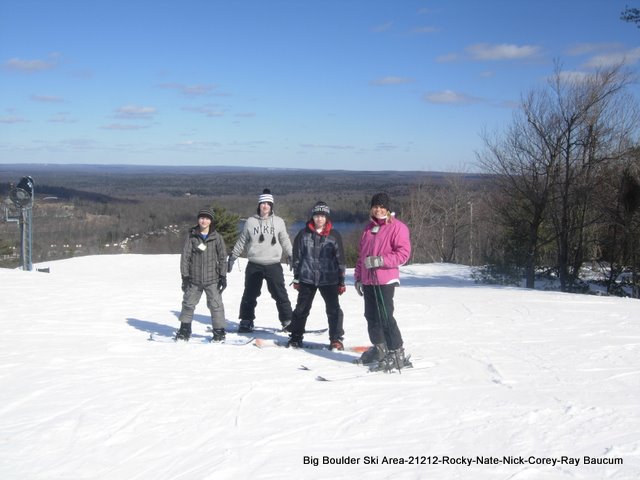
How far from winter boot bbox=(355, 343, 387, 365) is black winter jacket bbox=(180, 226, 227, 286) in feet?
7.01

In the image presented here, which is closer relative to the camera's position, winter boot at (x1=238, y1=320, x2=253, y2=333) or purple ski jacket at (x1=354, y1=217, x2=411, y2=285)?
purple ski jacket at (x1=354, y1=217, x2=411, y2=285)

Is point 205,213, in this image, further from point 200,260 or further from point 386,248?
point 386,248

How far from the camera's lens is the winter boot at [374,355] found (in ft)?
20.0

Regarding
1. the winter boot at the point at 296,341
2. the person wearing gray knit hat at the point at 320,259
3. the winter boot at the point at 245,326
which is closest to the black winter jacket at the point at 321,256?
the person wearing gray knit hat at the point at 320,259

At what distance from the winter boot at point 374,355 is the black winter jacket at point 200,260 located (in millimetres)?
2138

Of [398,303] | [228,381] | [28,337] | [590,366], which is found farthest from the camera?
[398,303]

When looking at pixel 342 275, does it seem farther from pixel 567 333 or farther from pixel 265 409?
pixel 567 333

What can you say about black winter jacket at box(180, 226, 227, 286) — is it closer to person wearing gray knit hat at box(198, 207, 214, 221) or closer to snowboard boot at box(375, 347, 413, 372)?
person wearing gray knit hat at box(198, 207, 214, 221)

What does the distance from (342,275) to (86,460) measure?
12.0ft

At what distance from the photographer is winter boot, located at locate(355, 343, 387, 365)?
20.0ft

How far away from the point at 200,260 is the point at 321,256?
1.57 m

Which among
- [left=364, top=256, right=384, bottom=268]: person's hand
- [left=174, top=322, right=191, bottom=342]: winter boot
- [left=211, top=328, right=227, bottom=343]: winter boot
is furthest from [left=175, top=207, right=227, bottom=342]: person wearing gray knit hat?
[left=364, top=256, right=384, bottom=268]: person's hand

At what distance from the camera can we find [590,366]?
620cm

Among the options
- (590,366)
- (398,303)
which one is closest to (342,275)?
(590,366)
